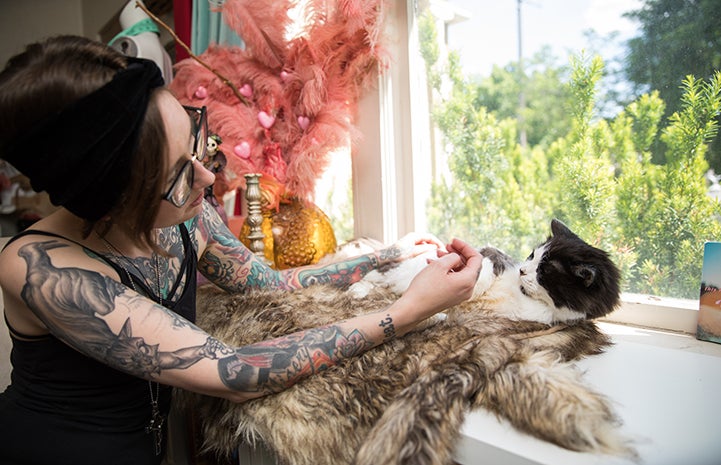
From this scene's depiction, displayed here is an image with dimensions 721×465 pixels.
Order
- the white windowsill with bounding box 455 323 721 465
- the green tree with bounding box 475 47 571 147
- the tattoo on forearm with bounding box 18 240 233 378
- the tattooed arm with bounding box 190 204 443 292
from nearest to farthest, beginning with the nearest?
the white windowsill with bounding box 455 323 721 465 < the tattoo on forearm with bounding box 18 240 233 378 < the tattooed arm with bounding box 190 204 443 292 < the green tree with bounding box 475 47 571 147

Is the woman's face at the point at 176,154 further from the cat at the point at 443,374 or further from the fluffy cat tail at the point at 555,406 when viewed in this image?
the fluffy cat tail at the point at 555,406

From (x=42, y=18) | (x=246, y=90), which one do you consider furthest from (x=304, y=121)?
(x=42, y=18)

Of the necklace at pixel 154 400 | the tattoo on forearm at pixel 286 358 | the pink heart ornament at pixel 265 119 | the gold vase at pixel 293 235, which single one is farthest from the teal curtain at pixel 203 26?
the tattoo on forearm at pixel 286 358

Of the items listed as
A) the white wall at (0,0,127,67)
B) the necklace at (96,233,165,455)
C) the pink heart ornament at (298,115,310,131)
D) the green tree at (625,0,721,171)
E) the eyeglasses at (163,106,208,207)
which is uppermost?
the white wall at (0,0,127,67)

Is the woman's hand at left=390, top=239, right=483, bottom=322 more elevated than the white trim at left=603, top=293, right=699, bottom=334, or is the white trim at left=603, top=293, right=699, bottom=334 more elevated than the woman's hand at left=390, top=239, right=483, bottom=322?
the woman's hand at left=390, top=239, right=483, bottom=322

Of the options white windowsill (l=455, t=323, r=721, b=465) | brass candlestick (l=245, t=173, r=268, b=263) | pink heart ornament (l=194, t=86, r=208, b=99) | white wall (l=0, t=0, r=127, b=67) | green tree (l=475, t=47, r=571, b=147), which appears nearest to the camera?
white windowsill (l=455, t=323, r=721, b=465)

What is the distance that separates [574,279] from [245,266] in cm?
79

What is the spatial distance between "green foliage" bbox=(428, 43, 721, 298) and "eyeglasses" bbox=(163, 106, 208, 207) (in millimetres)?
919

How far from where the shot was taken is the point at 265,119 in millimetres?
1366

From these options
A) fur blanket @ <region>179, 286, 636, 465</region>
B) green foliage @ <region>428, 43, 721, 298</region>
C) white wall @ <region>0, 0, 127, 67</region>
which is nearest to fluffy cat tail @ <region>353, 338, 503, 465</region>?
fur blanket @ <region>179, 286, 636, 465</region>

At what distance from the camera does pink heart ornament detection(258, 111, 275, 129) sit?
4.48ft

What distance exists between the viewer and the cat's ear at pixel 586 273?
2.66 feet

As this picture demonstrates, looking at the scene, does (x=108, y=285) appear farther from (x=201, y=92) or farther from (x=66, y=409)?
(x=201, y=92)

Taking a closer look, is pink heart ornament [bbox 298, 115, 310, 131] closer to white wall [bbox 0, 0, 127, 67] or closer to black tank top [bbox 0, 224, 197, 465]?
black tank top [bbox 0, 224, 197, 465]
